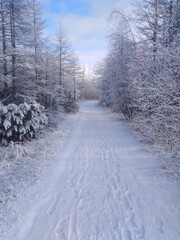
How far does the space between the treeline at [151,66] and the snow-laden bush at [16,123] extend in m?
4.99

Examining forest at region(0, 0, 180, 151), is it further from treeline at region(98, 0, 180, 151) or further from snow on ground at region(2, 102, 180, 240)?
snow on ground at region(2, 102, 180, 240)

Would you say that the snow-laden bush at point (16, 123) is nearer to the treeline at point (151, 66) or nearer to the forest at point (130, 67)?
the forest at point (130, 67)

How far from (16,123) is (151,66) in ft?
20.5

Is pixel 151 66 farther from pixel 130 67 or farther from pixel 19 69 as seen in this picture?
pixel 19 69

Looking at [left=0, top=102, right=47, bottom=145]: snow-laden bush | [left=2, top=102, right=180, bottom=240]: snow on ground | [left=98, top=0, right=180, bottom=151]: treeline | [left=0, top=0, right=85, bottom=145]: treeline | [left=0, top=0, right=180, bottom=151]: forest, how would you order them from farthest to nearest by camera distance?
[left=0, top=0, right=85, bottom=145]: treeline, [left=0, top=102, right=47, bottom=145]: snow-laden bush, [left=0, top=0, right=180, bottom=151]: forest, [left=98, top=0, right=180, bottom=151]: treeline, [left=2, top=102, right=180, bottom=240]: snow on ground

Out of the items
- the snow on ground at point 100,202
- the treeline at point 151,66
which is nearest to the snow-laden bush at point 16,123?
the snow on ground at point 100,202

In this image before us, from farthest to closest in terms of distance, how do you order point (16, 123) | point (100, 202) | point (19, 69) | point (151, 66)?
point (19, 69), point (16, 123), point (151, 66), point (100, 202)

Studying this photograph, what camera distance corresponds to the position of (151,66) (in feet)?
25.5

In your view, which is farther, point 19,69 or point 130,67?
point 19,69

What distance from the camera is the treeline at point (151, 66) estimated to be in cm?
619

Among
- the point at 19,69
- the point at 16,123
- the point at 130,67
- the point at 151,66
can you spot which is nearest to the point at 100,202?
the point at 151,66

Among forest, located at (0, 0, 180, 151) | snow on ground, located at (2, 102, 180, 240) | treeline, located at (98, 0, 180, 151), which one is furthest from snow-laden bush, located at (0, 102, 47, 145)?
treeline, located at (98, 0, 180, 151)

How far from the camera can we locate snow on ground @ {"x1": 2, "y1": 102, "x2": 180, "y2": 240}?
158 inches

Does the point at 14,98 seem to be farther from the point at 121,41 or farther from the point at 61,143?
the point at 121,41
